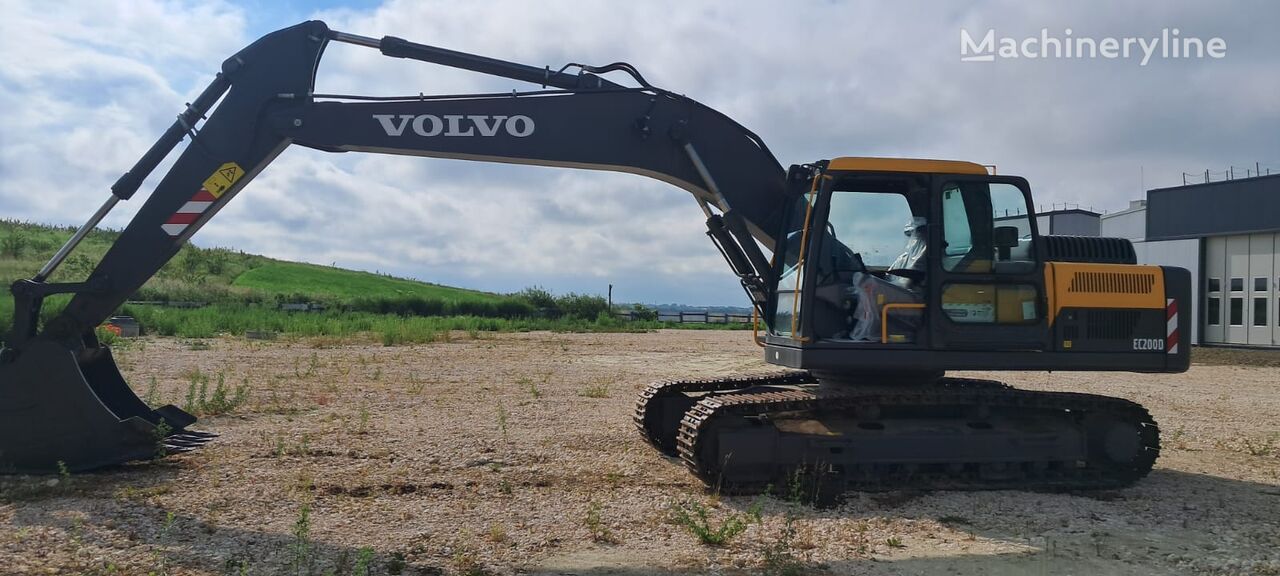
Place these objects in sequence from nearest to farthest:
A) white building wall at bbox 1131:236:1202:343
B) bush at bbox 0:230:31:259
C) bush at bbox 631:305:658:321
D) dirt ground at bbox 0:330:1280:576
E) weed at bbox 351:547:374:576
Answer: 1. weed at bbox 351:547:374:576
2. dirt ground at bbox 0:330:1280:576
3. white building wall at bbox 1131:236:1202:343
4. bush at bbox 0:230:31:259
5. bush at bbox 631:305:658:321

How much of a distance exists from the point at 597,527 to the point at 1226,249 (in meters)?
29.7

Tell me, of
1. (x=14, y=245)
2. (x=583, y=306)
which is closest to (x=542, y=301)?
(x=583, y=306)

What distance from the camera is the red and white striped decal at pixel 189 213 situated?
7.74 meters

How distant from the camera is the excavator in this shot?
7551mm

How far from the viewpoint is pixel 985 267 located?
7754mm

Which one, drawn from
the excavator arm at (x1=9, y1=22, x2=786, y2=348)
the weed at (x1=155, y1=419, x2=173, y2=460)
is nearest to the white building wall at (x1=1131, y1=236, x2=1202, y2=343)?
the excavator arm at (x1=9, y1=22, x2=786, y2=348)

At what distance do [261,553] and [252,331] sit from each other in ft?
75.6

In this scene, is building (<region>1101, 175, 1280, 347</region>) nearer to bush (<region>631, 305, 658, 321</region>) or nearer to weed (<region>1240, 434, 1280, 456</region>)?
weed (<region>1240, 434, 1280, 456</region>)

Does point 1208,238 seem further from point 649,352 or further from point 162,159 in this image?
point 162,159

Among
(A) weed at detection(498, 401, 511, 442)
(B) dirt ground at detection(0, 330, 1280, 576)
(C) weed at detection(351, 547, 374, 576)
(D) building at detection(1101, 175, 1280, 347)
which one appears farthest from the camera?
Result: (D) building at detection(1101, 175, 1280, 347)

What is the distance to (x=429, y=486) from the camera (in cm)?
758

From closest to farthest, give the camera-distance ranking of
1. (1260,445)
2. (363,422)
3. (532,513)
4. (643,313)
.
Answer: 1. (532,513)
2. (363,422)
3. (1260,445)
4. (643,313)

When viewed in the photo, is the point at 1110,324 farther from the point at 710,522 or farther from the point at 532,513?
the point at 532,513

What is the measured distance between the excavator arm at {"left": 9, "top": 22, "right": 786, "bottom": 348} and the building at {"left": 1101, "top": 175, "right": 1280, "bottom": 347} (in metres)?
24.3
